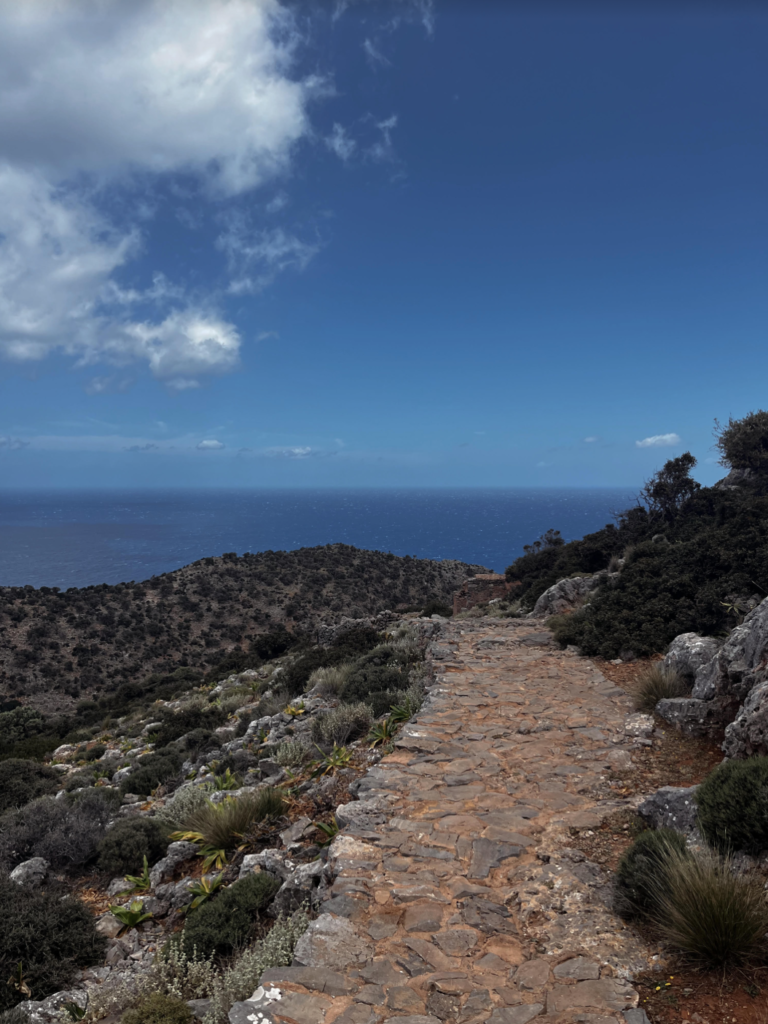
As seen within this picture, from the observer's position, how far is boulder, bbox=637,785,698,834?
438 cm

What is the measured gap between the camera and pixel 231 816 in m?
6.03

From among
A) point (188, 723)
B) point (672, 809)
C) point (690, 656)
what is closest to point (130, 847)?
point (672, 809)

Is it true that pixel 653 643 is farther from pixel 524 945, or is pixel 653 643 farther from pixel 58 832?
pixel 58 832

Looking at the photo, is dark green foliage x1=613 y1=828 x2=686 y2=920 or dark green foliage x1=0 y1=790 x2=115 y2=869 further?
dark green foliage x1=0 y1=790 x2=115 y2=869

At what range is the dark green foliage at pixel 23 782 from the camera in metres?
10.8

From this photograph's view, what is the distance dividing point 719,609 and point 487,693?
5.30 m

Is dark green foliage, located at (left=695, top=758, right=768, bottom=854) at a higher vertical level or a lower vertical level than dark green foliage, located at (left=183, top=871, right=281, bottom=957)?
higher

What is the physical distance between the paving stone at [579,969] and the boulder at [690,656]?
18.7 ft

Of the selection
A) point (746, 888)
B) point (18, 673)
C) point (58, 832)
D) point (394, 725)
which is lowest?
point (18, 673)

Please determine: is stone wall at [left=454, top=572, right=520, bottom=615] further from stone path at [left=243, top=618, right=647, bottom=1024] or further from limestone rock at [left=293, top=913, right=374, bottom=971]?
limestone rock at [left=293, top=913, right=374, bottom=971]

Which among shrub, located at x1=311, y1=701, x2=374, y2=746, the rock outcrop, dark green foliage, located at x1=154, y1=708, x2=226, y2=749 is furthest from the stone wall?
the rock outcrop

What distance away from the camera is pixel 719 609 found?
418 inches

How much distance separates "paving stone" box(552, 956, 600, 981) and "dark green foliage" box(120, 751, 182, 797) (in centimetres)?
892

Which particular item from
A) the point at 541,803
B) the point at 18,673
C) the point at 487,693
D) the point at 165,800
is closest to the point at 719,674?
the point at 541,803
